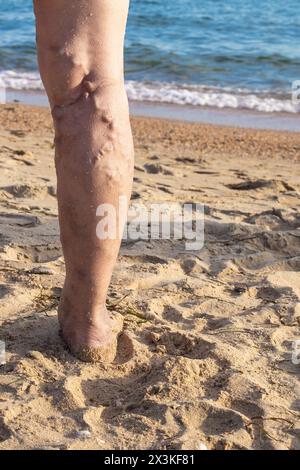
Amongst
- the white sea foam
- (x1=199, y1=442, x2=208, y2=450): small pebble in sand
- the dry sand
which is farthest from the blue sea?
(x1=199, y1=442, x2=208, y2=450): small pebble in sand

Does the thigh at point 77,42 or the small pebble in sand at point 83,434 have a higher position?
the thigh at point 77,42

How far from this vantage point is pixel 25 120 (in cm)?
684

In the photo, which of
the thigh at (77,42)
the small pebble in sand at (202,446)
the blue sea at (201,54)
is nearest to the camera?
the small pebble in sand at (202,446)

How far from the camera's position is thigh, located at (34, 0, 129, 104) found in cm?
196

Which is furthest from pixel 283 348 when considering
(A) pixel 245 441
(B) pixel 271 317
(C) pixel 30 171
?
(C) pixel 30 171

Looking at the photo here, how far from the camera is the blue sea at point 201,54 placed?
8945mm

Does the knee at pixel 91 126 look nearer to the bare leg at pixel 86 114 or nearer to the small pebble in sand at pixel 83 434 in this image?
the bare leg at pixel 86 114

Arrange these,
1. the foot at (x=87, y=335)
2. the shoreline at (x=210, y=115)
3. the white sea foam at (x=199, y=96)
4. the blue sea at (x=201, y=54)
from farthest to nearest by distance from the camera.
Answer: the blue sea at (x=201, y=54), the white sea foam at (x=199, y=96), the shoreline at (x=210, y=115), the foot at (x=87, y=335)

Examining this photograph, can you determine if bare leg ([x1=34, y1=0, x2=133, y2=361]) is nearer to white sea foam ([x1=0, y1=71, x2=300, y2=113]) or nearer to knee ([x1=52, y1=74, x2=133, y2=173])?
knee ([x1=52, y1=74, x2=133, y2=173])

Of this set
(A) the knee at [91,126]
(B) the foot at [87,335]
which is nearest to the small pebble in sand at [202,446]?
(B) the foot at [87,335]

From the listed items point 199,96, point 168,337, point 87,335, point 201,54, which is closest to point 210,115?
point 199,96

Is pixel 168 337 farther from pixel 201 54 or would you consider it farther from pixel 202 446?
pixel 201 54

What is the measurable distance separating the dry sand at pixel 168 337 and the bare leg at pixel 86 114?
32 centimetres
